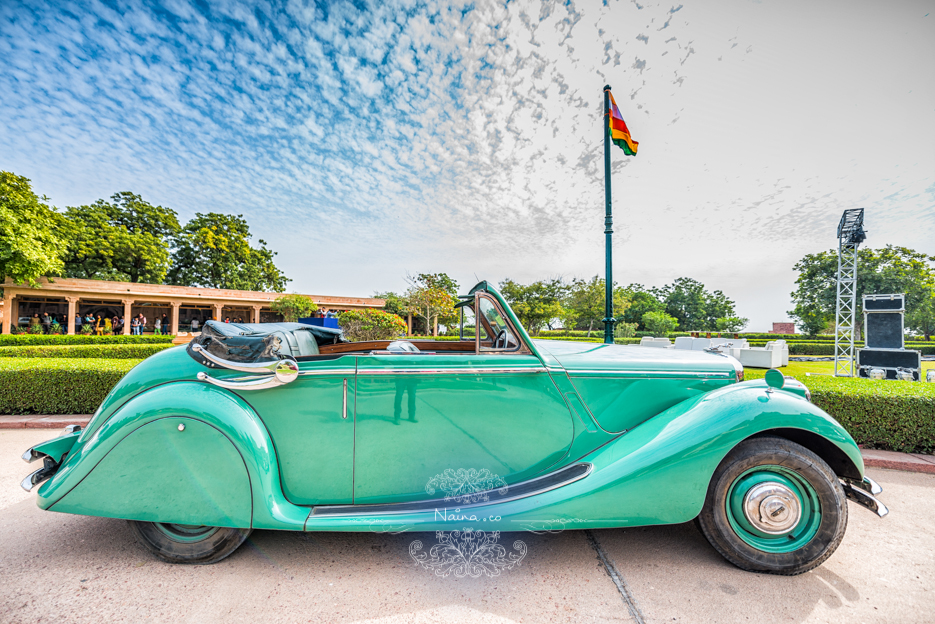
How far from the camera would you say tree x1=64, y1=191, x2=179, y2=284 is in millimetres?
26750

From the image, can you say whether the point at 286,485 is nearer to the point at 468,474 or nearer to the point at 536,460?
the point at 468,474

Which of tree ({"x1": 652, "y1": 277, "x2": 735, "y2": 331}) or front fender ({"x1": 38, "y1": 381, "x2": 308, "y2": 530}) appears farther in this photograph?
tree ({"x1": 652, "y1": 277, "x2": 735, "y2": 331})

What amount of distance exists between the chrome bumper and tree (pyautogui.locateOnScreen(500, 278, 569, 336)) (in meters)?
27.2

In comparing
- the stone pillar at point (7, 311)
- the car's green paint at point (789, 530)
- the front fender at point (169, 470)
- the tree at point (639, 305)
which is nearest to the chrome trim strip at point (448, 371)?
the front fender at point (169, 470)

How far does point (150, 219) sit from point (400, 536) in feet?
139

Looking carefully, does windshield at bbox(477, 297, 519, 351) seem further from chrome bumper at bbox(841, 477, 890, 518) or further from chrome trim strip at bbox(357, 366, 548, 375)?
chrome bumper at bbox(841, 477, 890, 518)

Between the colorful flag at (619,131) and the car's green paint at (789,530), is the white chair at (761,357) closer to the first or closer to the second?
the colorful flag at (619,131)

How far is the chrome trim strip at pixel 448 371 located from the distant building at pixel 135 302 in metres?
30.3

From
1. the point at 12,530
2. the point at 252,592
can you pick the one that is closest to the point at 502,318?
the point at 252,592

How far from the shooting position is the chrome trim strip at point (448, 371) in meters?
2.18

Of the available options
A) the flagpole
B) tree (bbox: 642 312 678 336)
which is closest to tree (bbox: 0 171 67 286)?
the flagpole

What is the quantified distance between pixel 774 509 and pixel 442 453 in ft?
6.34

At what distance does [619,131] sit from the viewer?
22.5 feet

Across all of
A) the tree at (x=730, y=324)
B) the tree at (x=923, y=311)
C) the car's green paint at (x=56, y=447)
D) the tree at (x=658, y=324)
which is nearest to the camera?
the car's green paint at (x=56, y=447)
